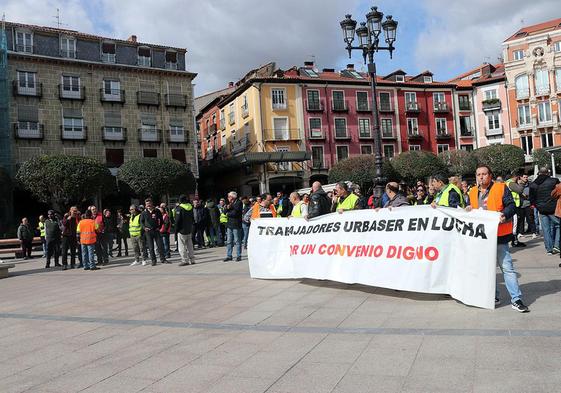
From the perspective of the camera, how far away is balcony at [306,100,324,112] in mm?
46094

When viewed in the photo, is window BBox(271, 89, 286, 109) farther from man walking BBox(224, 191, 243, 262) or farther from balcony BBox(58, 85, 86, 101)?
man walking BBox(224, 191, 243, 262)

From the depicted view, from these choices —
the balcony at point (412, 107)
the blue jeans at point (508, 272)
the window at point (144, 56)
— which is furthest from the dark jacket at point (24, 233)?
the balcony at point (412, 107)

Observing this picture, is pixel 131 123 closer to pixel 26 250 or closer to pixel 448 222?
pixel 26 250

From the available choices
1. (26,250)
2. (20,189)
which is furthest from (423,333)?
(20,189)

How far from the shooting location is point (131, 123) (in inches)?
1620

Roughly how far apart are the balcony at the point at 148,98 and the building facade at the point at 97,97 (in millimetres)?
81

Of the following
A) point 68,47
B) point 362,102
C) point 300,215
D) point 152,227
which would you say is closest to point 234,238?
point 152,227

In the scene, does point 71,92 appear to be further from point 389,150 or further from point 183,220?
point 183,220

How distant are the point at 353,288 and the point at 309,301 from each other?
1025 millimetres

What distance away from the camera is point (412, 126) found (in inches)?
1977

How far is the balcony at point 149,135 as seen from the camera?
41.4 m

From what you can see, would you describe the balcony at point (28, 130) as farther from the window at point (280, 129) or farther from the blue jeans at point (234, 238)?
the blue jeans at point (234, 238)

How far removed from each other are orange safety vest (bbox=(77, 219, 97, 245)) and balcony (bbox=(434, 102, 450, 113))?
44.3 metres

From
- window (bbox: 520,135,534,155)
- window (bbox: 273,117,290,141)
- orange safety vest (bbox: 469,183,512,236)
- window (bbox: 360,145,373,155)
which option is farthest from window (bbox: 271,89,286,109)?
orange safety vest (bbox: 469,183,512,236)
